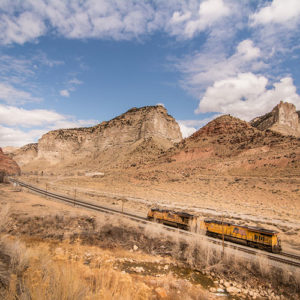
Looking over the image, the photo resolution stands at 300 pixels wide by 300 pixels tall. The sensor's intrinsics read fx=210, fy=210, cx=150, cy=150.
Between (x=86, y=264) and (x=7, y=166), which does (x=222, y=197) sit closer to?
(x=86, y=264)

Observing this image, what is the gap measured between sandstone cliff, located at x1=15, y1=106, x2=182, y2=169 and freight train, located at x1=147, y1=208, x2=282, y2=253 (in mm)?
61689

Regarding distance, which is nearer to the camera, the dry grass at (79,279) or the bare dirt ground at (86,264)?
the dry grass at (79,279)

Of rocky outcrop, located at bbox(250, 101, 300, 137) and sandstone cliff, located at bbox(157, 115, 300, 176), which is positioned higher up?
rocky outcrop, located at bbox(250, 101, 300, 137)

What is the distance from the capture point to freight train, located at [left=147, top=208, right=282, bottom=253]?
1285 centimetres

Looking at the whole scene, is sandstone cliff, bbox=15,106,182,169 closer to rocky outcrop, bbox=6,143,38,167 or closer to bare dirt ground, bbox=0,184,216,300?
rocky outcrop, bbox=6,143,38,167

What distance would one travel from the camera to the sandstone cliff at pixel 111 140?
93794mm

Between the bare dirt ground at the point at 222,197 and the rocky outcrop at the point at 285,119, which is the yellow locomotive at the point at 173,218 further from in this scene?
the rocky outcrop at the point at 285,119

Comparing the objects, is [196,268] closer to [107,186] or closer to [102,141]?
[107,186]

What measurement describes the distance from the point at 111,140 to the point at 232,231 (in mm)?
96690

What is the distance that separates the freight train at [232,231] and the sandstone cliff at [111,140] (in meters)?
61.7

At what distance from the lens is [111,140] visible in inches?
4222

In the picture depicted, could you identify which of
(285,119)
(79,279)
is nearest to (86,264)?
(79,279)

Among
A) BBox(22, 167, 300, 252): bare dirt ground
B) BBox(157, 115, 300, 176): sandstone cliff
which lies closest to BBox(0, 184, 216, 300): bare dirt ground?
BBox(22, 167, 300, 252): bare dirt ground

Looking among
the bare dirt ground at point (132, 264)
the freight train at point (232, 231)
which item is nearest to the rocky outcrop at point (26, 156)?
the bare dirt ground at point (132, 264)
